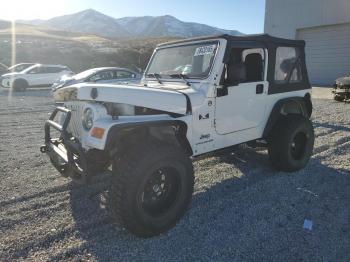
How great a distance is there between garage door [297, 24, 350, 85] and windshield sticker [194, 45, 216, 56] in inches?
720

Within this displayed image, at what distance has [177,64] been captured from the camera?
4934 mm

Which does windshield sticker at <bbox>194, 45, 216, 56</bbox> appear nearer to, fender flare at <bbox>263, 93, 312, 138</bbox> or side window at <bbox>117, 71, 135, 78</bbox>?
fender flare at <bbox>263, 93, 312, 138</bbox>

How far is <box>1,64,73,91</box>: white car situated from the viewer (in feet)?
62.9

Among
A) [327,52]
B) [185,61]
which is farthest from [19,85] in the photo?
[327,52]

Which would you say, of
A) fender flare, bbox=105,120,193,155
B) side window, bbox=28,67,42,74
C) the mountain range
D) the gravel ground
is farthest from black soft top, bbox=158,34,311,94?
the mountain range

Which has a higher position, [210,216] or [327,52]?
[327,52]

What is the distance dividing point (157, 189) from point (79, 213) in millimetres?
1029

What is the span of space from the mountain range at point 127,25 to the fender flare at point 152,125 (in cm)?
14613

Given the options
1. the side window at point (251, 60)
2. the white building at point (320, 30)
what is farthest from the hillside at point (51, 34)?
the side window at point (251, 60)

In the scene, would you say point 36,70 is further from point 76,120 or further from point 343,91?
point 76,120

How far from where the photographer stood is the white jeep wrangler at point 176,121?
11.6 ft

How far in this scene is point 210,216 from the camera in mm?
4113

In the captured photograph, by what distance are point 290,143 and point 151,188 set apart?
8.16ft

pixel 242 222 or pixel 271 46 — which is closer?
pixel 242 222
